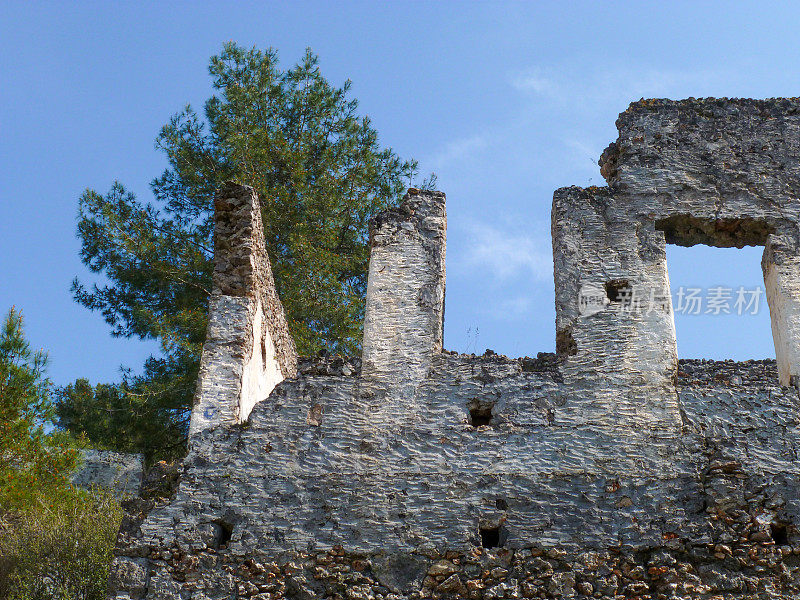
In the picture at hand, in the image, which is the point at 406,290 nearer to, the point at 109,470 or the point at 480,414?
the point at 480,414

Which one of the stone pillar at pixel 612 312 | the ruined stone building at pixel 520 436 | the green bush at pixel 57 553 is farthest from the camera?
the green bush at pixel 57 553

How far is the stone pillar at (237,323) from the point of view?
7.49 m

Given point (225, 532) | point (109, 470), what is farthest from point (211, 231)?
point (225, 532)

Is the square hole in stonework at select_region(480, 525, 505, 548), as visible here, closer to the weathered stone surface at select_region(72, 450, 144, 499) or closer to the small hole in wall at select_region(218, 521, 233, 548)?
the small hole in wall at select_region(218, 521, 233, 548)

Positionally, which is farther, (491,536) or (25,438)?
(25,438)

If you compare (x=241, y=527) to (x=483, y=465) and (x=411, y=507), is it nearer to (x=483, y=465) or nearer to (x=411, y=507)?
(x=411, y=507)

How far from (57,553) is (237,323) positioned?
3.61 metres

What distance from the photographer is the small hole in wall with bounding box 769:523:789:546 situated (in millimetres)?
6811

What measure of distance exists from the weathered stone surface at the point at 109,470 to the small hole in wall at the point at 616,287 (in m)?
7.95

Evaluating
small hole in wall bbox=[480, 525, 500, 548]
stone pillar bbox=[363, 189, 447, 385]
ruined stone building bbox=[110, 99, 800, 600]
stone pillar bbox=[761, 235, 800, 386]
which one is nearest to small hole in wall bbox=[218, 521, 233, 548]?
ruined stone building bbox=[110, 99, 800, 600]

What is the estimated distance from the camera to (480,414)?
745 centimetres

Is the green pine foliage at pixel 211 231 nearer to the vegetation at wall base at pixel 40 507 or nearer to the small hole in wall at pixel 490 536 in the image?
the vegetation at wall base at pixel 40 507

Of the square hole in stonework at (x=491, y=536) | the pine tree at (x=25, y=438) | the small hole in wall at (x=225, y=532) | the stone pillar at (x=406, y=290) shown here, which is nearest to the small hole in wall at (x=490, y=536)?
the square hole in stonework at (x=491, y=536)

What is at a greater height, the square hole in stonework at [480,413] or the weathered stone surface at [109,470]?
the weathered stone surface at [109,470]
